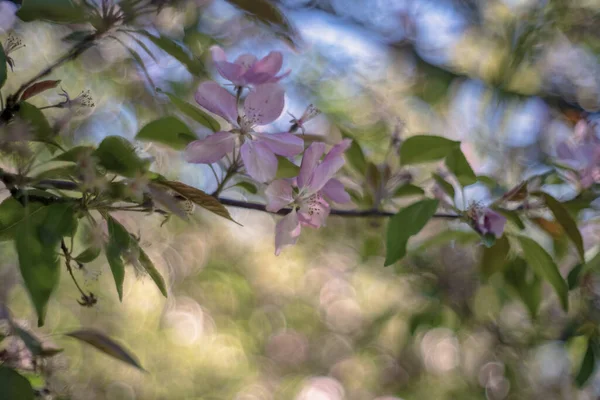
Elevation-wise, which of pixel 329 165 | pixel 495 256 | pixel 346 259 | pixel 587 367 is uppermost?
pixel 329 165

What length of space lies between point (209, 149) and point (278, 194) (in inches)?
3.9

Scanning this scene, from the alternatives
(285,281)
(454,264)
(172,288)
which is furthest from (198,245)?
(454,264)

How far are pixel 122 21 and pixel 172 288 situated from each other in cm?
250

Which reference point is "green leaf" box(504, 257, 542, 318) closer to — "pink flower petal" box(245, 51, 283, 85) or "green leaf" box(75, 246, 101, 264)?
"pink flower petal" box(245, 51, 283, 85)

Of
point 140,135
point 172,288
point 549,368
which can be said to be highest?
point 140,135

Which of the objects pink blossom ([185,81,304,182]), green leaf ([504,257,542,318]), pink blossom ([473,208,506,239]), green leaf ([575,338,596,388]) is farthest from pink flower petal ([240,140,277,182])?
green leaf ([575,338,596,388])

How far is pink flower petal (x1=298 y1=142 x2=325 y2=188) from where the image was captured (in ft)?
2.20

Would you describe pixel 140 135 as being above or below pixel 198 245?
above

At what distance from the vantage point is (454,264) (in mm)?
1899

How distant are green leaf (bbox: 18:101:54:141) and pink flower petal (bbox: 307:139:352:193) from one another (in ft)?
1.00

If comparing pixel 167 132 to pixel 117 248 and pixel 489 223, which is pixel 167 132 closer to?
pixel 117 248

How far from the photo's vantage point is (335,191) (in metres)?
0.75

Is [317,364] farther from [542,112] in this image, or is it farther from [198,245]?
[542,112]

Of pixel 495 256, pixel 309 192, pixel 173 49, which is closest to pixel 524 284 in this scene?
pixel 495 256
